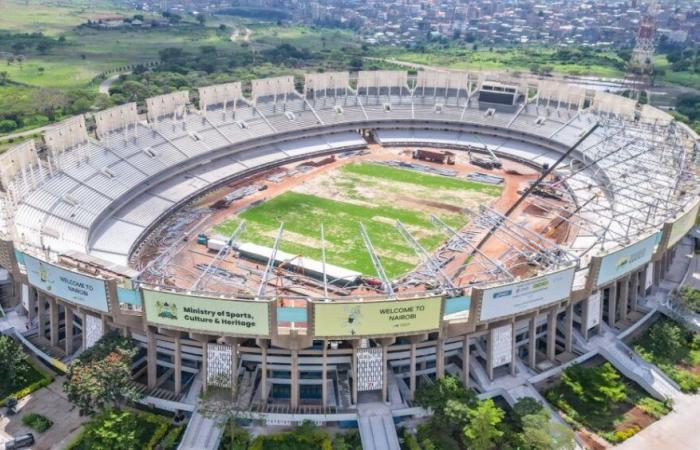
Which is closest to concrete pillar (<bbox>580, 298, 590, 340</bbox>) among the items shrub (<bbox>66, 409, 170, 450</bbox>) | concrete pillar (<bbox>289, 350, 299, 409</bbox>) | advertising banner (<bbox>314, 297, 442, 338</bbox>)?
advertising banner (<bbox>314, 297, 442, 338</bbox>)

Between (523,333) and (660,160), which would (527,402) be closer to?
(523,333)

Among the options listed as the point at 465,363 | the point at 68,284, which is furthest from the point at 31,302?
the point at 465,363

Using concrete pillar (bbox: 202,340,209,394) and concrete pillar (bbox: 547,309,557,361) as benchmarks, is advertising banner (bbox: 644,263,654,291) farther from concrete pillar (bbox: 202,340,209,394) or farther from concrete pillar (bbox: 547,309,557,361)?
concrete pillar (bbox: 202,340,209,394)

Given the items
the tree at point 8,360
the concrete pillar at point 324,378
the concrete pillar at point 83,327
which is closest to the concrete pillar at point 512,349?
the concrete pillar at point 324,378

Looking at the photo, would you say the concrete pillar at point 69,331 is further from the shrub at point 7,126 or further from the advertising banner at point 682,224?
the shrub at point 7,126

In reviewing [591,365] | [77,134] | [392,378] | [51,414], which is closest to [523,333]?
[591,365]
